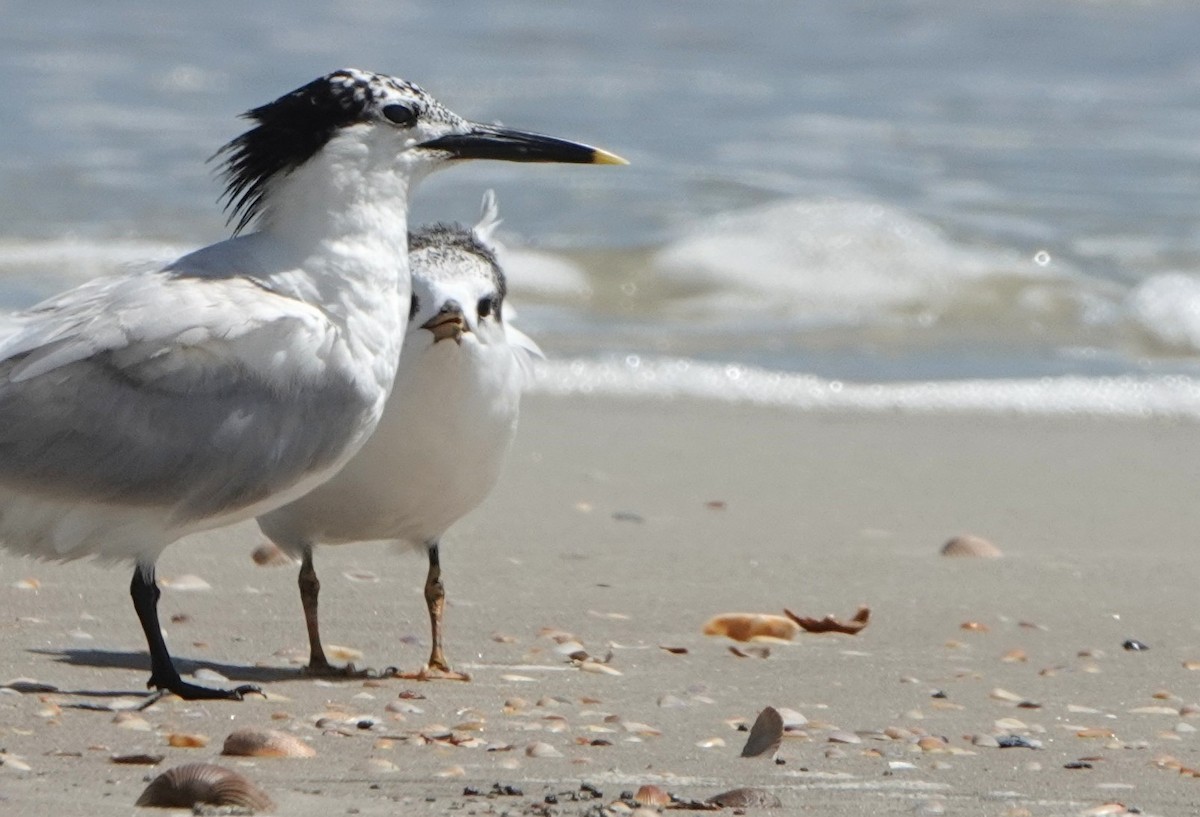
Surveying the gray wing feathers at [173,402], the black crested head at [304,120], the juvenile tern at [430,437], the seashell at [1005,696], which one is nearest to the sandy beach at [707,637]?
the seashell at [1005,696]

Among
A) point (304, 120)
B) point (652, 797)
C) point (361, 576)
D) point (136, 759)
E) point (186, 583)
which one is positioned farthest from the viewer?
point (361, 576)

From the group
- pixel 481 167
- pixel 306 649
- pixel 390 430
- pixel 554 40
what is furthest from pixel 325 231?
pixel 554 40

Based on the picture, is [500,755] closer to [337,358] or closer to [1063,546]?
[337,358]

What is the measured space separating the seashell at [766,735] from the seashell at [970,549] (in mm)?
2113

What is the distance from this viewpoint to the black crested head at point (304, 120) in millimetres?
3783

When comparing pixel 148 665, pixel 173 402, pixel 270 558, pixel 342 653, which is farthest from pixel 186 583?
pixel 173 402

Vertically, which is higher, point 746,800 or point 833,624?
point 833,624

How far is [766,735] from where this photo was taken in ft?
11.1

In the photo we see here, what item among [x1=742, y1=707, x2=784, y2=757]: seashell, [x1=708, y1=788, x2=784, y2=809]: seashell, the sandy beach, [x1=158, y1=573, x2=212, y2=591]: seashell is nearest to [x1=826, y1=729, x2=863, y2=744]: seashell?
the sandy beach

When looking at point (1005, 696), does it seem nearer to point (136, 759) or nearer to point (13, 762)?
point (136, 759)

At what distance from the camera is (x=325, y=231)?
3.76m

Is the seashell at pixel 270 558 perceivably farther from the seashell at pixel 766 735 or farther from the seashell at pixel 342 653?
the seashell at pixel 766 735

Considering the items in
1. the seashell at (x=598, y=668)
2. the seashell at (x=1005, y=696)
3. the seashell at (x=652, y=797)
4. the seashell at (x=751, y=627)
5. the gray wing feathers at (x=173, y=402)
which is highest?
the gray wing feathers at (x=173, y=402)

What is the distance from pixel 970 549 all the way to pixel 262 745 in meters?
2.75
